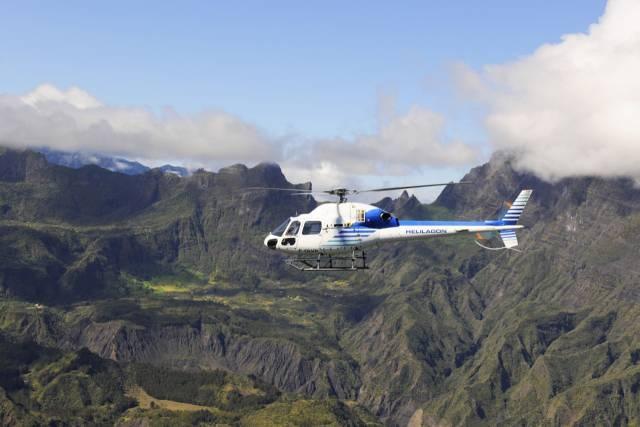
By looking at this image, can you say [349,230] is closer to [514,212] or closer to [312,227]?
[312,227]

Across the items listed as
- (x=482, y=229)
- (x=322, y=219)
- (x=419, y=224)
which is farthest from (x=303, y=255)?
(x=482, y=229)

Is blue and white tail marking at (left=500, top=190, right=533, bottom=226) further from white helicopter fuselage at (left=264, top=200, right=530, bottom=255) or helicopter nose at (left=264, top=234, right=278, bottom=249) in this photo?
helicopter nose at (left=264, top=234, right=278, bottom=249)

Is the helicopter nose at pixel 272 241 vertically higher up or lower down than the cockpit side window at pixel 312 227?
lower down

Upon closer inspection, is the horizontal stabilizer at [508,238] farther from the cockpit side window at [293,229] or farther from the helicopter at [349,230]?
the cockpit side window at [293,229]

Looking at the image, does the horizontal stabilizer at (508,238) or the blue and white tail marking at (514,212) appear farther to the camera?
the blue and white tail marking at (514,212)

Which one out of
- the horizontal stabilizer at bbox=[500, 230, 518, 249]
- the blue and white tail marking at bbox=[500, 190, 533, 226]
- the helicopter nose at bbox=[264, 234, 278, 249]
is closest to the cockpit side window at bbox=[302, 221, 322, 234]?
the helicopter nose at bbox=[264, 234, 278, 249]

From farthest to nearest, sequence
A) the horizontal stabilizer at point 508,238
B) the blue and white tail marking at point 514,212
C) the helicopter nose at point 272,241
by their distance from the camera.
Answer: the helicopter nose at point 272,241 → the blue and white tail marking at point 514,212 → the horizontal stabilizer at point 508,238

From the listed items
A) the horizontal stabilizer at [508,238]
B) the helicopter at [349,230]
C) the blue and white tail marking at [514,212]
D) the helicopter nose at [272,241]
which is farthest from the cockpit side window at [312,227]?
the blue and white tail marking at [514,212]

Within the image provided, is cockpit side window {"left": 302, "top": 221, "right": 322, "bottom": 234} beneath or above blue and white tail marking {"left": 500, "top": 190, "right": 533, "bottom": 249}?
beneath
